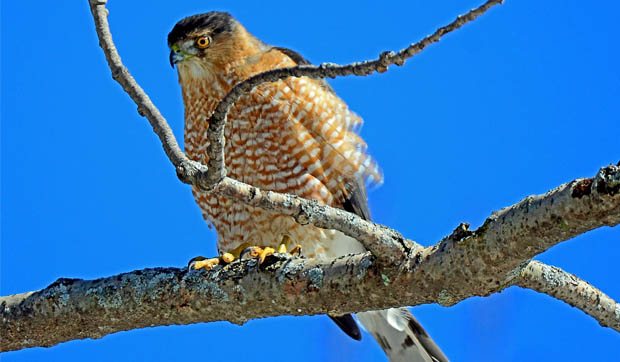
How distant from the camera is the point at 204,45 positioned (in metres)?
5.41

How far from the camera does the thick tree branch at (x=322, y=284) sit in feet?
8.25

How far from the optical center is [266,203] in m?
2.84

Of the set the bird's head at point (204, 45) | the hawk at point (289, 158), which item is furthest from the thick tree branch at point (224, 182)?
the bird's head at point (204, 45)

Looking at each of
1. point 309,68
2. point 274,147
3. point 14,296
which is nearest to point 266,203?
point 309,68

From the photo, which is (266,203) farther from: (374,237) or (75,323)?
(75,323)

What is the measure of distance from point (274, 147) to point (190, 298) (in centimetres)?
146

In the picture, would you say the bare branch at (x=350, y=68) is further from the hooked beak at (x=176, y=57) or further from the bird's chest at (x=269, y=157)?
the hooked beak at (x=176, y=57)

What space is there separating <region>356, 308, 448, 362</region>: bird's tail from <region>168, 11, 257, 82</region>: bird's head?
1.88 metres

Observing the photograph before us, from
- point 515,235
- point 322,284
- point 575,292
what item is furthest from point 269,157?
point 515,235


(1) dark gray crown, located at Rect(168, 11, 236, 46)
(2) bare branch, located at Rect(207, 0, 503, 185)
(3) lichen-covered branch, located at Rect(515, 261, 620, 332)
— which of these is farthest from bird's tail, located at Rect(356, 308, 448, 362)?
(2) bare branch, located at Rect(207, 0, 503, 185)

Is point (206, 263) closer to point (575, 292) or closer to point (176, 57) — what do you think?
point (575, 292)

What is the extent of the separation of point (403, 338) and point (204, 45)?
7.32 feet

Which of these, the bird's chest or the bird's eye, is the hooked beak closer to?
the bird's eye

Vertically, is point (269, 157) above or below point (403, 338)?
above
